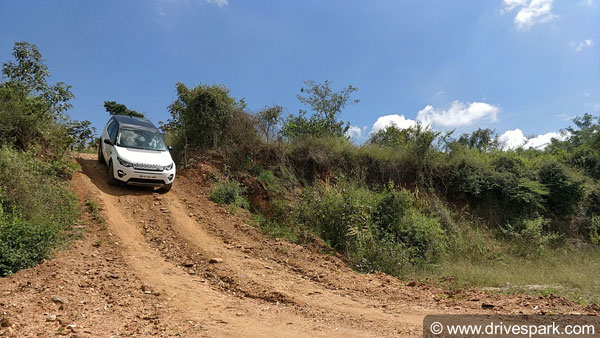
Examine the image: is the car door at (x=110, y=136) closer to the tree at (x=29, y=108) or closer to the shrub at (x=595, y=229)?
the tree at (x=29, y=108)

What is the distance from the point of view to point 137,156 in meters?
10.3

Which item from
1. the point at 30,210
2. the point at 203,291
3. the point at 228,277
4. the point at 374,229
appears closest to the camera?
the point at 203,291

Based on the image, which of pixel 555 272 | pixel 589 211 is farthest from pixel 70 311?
pixel 589 211

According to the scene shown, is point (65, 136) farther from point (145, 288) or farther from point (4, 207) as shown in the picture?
point (145, 288)

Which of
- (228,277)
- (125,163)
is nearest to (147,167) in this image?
(125,163)

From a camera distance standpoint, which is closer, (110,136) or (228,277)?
(228,277)

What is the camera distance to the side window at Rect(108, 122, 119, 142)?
11.2 meters

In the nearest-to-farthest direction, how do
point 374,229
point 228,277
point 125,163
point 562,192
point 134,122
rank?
1. point 228,277
2. point 374,229
3. point 125,163
4. point 134,122
5. point 562,192

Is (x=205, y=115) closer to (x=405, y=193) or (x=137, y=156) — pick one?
(x=137, y=156)

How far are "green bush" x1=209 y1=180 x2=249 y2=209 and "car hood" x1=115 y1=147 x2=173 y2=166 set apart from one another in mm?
1700

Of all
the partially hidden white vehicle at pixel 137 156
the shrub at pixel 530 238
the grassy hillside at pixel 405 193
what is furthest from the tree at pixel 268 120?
the shrub at pixel 530 238

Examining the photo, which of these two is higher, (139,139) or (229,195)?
(139,139)

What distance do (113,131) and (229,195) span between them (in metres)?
4.58

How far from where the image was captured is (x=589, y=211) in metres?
14.9
